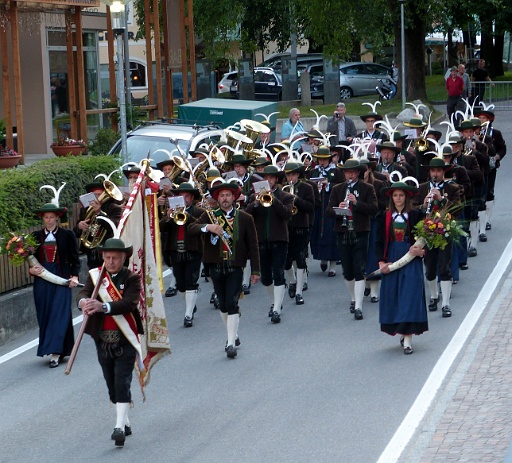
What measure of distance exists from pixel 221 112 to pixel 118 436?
50.8 ft

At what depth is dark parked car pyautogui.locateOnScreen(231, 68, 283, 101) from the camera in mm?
45875

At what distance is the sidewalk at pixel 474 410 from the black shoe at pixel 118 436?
7.61 ft

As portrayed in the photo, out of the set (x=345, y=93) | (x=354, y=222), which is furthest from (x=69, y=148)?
(x=345, y=93)

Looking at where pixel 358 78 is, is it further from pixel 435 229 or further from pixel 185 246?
pixel 435 229

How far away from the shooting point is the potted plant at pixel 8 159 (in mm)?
19688

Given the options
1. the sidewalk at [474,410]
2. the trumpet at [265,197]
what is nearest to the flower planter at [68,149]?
the trumpet at [265,197]

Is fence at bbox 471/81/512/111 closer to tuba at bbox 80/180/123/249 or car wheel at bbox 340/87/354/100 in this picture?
car wheel at bbox 340/87/354/100

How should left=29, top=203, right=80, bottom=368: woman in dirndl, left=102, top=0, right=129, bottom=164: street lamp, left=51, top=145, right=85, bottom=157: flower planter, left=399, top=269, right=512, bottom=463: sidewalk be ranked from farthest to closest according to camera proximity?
left=51, top=145, right=85, bottom=157: flower planter, left=102, top=0, right=129, bottom=164: street lamp, left=29, top=203, right=80, bottom=368: woman in dirndl, left=399, top=269, right=512, bottom=463: sidewalk

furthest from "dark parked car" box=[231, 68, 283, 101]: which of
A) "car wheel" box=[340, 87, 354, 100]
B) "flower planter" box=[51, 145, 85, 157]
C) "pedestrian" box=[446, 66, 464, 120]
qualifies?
"flower planter" box=[51, 145, 85, 157]

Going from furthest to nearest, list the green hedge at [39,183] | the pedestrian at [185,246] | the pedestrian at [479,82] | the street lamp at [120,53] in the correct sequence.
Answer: the pedestrian at [479,82], the street lamp at [120,53], the green hedge at [39,183], the pedestrian at [185,246]

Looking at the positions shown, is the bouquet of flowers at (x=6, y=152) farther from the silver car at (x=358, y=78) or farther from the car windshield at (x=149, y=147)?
the silver car at (x=358, y=78)

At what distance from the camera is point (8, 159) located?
19.7m

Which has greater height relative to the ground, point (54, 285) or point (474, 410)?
point (54, 285)

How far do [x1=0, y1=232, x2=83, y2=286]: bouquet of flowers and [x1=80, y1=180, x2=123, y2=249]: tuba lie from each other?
135cm
